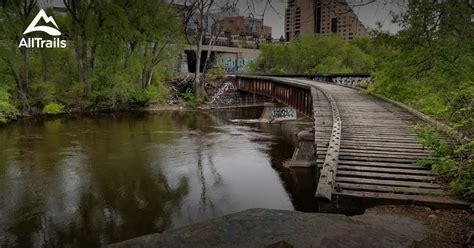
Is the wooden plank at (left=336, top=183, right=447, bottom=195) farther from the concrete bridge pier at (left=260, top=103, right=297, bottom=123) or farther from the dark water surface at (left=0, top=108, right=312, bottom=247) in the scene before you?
the concrete bridge pier at (left=260, top=103, right=297, bottom=123)

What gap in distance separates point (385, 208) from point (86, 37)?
1521 inches

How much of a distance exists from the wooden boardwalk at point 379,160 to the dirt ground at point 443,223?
0.64 feet

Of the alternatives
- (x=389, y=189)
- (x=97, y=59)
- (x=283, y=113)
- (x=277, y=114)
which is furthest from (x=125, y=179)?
(x=97, y=59)

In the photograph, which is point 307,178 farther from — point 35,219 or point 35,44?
point 35,44

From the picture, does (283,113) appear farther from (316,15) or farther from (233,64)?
(233,64)

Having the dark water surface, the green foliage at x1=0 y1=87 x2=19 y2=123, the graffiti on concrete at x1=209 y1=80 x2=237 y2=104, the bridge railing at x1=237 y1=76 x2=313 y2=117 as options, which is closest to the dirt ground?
the dark water surface

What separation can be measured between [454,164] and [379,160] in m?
1.77

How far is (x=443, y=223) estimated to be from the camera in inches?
185

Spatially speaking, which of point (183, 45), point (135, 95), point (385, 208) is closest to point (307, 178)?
point (385, 208)

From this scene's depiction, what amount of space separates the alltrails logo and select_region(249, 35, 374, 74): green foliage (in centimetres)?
3752

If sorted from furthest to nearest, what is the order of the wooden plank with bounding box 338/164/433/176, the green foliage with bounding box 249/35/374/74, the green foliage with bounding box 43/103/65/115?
1. the green foliage with bounding box 249/35/374/74
2. the green foliage with bounding box 43/103/65/115
3. the wooden plank with bounding box 338/164/433/176

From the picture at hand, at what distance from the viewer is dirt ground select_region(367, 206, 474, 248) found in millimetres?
4125

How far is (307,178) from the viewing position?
52.7 feet

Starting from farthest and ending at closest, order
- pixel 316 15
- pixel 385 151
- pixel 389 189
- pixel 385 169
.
Answer: pixel 385 151, pixel 385 169, pixel 389 189, pixel 316 15
